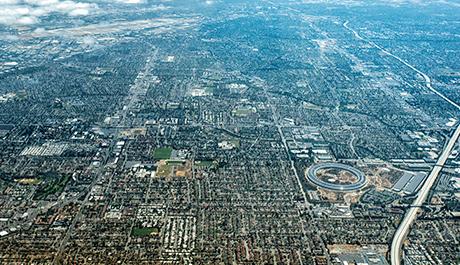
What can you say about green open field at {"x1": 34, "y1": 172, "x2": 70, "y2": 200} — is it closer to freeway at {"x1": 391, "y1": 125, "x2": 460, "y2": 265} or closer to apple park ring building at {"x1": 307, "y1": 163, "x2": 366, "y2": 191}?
apple park ring building at {"x1": 307, "y1": 163, "x2": 366, "y2": 191}

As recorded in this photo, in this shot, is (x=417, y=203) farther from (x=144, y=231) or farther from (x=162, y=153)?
(x=162, y=153)

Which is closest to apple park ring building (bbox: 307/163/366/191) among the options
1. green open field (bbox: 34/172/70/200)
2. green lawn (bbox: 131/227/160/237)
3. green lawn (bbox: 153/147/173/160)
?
green lawn (bbox: 153/147/173/160)

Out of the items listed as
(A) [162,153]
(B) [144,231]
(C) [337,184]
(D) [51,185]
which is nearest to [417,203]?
(C) [337,184]

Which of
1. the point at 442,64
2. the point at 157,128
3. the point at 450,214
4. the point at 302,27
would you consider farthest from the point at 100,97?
the point at 302,27

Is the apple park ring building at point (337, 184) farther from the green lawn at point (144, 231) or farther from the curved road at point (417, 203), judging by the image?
the green lawn at point (144, 231)

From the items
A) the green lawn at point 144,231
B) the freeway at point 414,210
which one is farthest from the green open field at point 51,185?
the freeway at point 414,210

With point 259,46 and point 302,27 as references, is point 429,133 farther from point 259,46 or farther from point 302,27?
point 302,27
